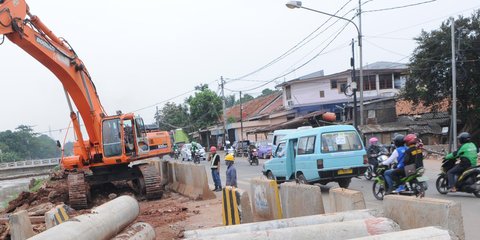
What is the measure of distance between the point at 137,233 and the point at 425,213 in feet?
13.3

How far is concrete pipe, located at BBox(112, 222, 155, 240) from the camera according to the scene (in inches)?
253

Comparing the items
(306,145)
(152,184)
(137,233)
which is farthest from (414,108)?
(137,233)

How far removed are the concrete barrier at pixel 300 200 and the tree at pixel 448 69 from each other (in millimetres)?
20549

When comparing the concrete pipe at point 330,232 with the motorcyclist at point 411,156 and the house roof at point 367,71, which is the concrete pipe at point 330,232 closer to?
the motorcyclist at point 411,156

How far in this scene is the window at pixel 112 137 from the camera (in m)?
14.4

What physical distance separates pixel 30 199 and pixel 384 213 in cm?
1406

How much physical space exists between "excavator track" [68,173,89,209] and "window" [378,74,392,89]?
106 feet

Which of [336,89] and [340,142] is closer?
[340,142]

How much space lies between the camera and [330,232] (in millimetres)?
4656

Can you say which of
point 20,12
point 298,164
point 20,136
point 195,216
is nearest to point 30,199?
point 20,12

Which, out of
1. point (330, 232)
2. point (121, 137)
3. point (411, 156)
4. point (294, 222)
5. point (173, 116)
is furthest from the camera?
point (173, 116)

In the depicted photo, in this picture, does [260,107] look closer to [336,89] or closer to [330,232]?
[336,89]

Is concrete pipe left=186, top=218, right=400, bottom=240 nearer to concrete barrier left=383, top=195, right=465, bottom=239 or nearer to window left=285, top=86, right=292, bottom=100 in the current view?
concrete barrier left=383, top=195, right=465, bottom=239

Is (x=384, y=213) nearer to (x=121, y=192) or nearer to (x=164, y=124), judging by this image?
(x=121, y=192)
